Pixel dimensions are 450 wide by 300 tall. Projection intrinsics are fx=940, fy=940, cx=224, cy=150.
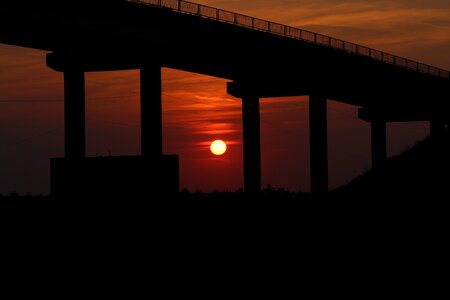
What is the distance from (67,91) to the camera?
59.2 m

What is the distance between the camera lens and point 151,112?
5991 cm

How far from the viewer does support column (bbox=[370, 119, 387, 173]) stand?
108m

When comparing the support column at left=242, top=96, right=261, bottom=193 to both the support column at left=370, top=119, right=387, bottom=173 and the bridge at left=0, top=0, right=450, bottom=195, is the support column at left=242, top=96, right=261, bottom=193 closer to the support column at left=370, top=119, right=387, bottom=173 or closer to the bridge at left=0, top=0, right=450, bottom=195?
the bridge at left=0, top=0, right=450, bottom=195

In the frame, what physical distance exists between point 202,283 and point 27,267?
20.2 feet

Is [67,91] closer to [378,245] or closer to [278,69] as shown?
[278,69]

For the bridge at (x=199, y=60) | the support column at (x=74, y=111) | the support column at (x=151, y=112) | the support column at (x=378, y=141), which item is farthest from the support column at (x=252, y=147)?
the support column at (x=378, y=141)

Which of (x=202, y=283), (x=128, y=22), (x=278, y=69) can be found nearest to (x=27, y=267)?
(x=202, y=283)

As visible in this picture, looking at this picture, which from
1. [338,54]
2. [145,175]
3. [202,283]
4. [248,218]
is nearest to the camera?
[202,283]

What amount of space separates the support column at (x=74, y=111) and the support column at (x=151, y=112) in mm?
3810

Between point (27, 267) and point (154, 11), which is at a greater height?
point (154, 11)

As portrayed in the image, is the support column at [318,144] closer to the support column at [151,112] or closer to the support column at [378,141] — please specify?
the support column at [378,141]

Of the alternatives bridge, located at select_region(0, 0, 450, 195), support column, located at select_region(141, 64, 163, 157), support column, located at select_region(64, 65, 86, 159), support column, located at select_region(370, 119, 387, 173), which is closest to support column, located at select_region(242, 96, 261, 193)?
bridge, located at select_region(0, 0, 450, 195)

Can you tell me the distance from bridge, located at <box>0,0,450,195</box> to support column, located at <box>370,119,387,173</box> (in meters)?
7.44

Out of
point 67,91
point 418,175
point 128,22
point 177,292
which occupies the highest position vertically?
point 128,22
